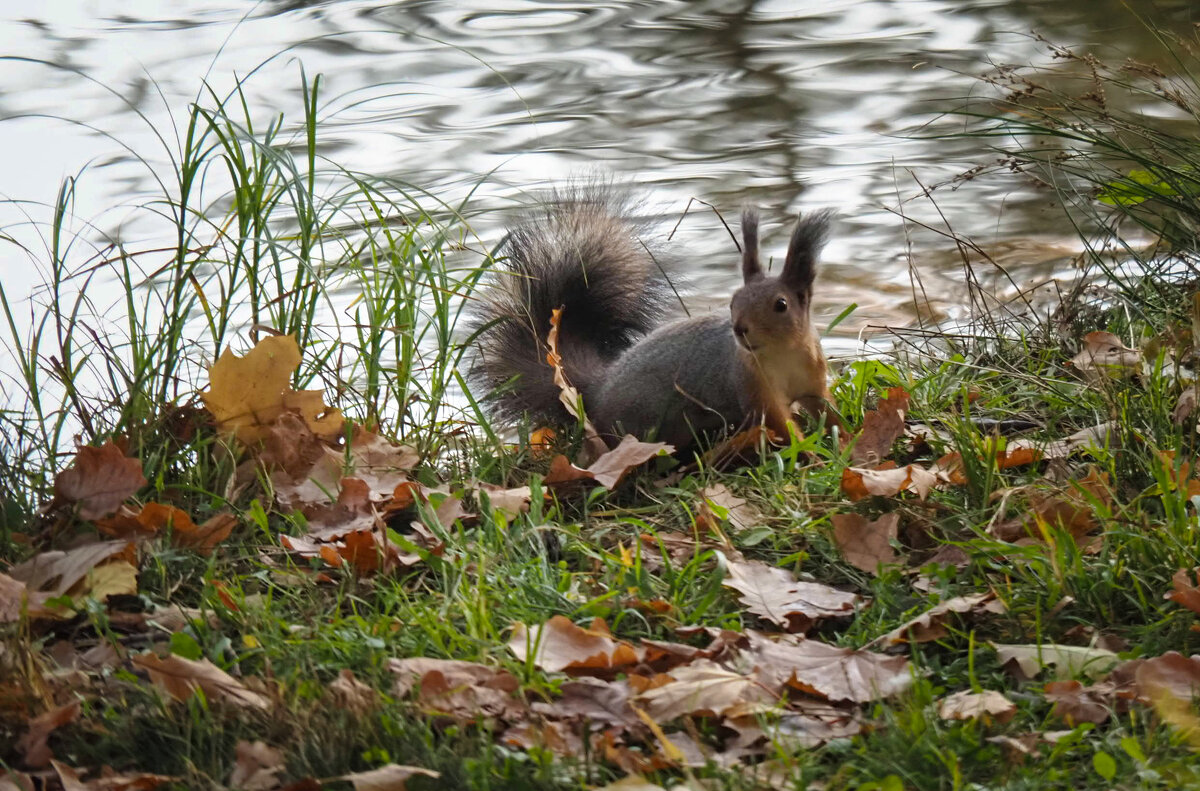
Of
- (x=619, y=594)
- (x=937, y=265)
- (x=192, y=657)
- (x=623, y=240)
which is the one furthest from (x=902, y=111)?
(x=192, y=657)

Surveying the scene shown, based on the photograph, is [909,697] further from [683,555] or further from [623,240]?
[623,240]

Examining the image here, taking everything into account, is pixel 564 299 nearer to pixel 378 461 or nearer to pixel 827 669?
pixel 378 461

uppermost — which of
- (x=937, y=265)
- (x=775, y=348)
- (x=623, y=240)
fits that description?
(x=623, y=240)

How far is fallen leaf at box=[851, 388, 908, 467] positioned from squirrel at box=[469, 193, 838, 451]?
1.08 feet

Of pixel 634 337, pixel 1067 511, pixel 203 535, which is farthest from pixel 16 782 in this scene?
pixel 634 337

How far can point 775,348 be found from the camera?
10.8ft

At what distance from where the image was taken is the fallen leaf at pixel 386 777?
166 cm

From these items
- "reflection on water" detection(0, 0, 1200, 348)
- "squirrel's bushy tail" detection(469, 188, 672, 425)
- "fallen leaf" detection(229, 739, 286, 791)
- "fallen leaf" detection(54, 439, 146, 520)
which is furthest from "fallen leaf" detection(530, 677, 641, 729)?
"reflection on water" detection(0, 0, 1200, 348)

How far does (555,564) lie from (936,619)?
2.42 ft

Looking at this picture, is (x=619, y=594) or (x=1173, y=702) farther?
(x=619, y=594)

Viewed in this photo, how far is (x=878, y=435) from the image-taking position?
293 cm

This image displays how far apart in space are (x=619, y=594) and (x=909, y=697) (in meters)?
0.58

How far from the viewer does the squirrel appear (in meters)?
3.29

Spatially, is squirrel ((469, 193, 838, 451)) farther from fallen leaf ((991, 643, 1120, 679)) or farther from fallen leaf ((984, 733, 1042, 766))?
fallen leaf ((984, 733, 1042, 766))
